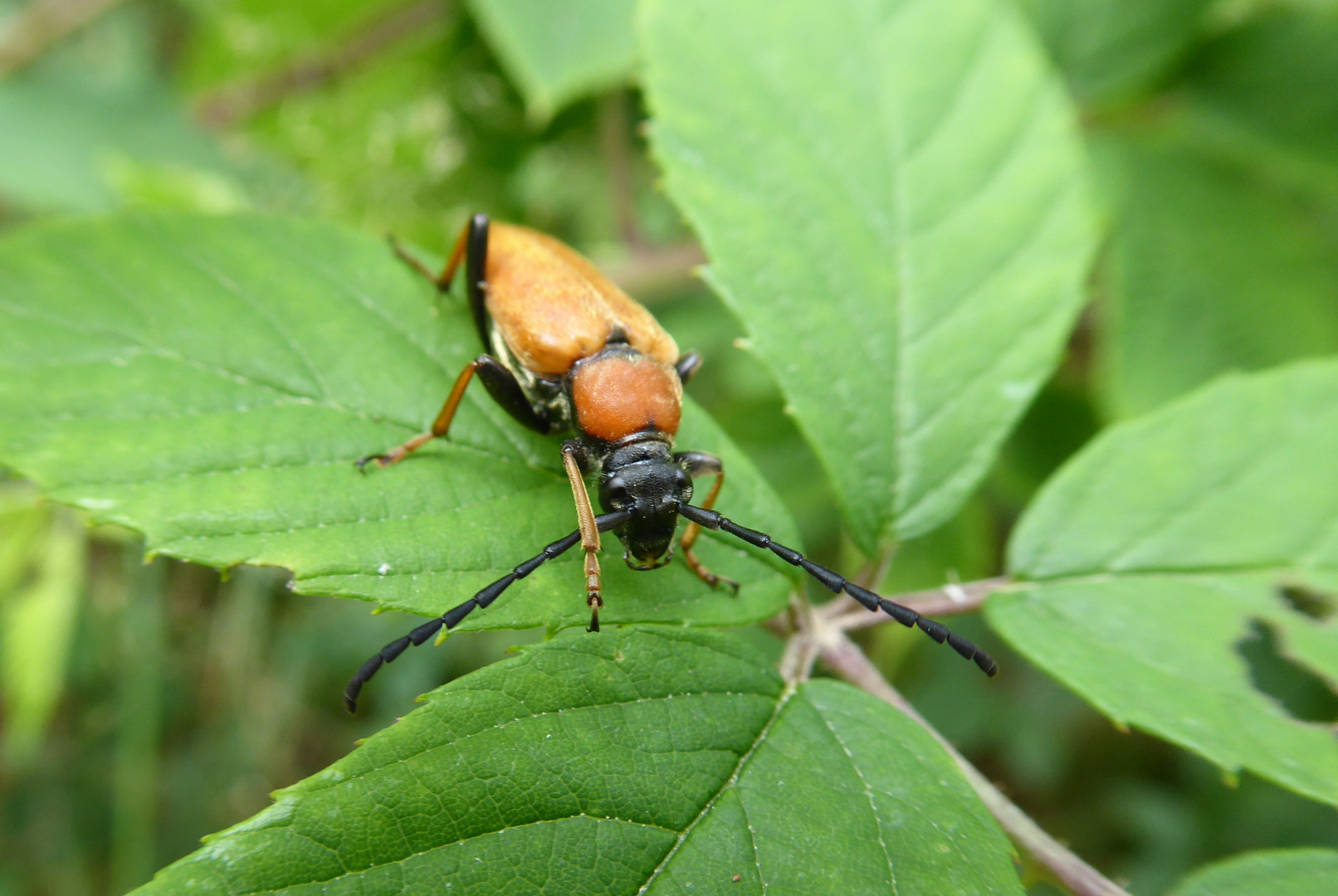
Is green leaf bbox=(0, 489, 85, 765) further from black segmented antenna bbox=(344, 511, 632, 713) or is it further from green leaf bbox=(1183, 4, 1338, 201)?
green leaf bbox=(1183, 4, 1338, 201)

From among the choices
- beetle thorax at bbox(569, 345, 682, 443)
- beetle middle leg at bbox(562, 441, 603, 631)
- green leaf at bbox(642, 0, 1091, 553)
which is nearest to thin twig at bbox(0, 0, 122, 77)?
green leaf at bbox(642, 0, 1091, 553)

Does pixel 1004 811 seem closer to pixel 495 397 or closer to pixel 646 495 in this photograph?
pixel 646 495

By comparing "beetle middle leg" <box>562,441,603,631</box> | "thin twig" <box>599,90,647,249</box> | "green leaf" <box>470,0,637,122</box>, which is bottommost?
"beetle middle leg" <box>562,441,603,631</box>

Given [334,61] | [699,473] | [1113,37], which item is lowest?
[699,473]

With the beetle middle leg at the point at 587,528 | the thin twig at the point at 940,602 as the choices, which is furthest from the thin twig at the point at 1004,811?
the beetle middle leg at the point at 587,528

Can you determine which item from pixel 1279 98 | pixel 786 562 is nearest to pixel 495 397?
pixel 786 562

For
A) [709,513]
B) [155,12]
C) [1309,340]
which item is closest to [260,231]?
[709,513]

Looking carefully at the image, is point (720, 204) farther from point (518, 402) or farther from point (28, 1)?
point (28, 1)
